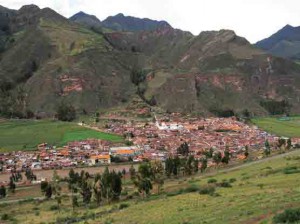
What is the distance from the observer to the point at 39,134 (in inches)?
6176

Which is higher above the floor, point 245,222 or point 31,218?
point 245,222

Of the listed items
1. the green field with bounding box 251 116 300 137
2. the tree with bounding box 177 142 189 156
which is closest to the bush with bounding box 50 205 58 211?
the tree with bounding box 177 142 189 156

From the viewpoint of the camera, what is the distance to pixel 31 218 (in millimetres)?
63844

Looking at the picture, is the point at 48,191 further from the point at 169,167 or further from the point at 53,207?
the point at 169,167

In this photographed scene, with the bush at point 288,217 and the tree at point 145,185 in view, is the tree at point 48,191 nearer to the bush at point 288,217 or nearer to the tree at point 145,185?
the tree at point 145,185

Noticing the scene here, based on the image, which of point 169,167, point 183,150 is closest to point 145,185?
point 169,167

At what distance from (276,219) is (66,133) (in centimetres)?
13630

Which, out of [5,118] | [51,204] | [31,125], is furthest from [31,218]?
[5,118]

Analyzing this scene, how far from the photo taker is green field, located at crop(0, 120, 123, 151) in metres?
144

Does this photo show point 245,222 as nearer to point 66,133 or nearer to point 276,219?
point 276,219

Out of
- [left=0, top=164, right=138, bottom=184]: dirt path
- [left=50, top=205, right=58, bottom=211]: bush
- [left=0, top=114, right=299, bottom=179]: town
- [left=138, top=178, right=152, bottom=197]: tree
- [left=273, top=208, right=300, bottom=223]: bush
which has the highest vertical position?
[left=273, top=208, right=300, bottom=223]: bush

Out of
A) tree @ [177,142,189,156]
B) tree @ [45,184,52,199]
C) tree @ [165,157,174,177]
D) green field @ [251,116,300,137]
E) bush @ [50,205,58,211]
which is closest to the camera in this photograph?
bush @ [50,205,58,211]

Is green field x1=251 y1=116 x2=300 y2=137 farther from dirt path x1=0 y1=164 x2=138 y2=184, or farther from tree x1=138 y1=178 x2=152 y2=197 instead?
tree x1=138 y1=178 x2=152 y2=197

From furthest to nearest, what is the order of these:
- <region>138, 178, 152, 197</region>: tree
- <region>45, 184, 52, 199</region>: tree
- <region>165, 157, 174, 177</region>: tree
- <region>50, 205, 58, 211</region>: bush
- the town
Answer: the town, <region>165, 157, 174, 177</region>: tree, <region>45, 184, 52, 199</region>: tree, <region>50, 205, 58, 211</region>: bush, <region>138, 178, 152, 197</region>: tree
